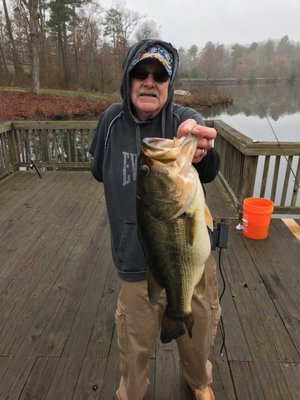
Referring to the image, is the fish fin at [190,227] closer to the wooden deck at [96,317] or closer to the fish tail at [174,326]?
the fish tail at [174,326]

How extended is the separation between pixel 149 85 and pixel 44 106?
1888 cm

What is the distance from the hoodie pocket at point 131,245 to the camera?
1.61 meters

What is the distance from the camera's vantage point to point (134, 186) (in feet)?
5.28

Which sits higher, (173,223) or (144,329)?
(173,223)

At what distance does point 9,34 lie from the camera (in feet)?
92.3

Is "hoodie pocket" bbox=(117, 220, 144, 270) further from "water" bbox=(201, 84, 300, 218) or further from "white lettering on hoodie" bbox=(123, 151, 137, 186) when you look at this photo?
"water" bbox=(201, 84, 300, 218)

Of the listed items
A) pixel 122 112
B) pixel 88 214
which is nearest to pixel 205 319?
pixel 122 112

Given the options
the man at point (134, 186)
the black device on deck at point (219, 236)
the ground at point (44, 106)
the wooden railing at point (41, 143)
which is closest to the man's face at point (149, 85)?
the man at point (134, 186)

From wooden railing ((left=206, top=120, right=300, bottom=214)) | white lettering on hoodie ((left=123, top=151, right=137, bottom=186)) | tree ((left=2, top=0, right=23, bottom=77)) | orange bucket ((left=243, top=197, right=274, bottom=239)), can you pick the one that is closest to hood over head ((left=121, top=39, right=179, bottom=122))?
white lettering on hoodie ((left=123, top=151, right=137, bottom=186))

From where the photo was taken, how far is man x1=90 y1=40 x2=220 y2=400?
5.09 feet

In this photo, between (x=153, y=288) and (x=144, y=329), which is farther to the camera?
(x=144, y=329)

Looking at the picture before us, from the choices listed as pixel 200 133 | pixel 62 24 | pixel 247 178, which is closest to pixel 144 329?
pixel 200 133

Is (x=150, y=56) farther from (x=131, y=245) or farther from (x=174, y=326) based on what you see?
(x=174, y=326)

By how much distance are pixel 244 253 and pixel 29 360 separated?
218 cm
